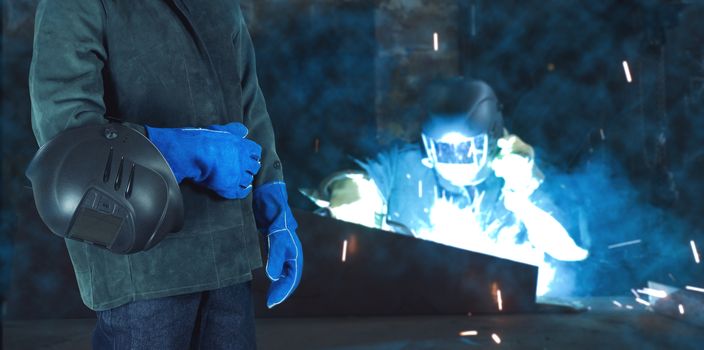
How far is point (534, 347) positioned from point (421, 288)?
887mm

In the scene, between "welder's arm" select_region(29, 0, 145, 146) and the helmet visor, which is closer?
"welder's arm" select_region(29, 0, 145, 146)

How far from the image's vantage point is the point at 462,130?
4188 millimetres

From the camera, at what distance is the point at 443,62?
5449 millimetres

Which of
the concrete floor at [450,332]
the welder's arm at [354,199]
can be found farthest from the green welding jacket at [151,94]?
the welder's arm at [354,199]

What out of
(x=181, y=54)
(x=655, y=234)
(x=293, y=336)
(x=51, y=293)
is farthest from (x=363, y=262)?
(x=181, y=54)

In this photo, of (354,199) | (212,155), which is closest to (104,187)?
(212,155)

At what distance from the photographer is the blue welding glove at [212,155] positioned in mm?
1206

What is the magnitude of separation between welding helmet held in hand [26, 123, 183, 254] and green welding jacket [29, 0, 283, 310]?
0.18 ft

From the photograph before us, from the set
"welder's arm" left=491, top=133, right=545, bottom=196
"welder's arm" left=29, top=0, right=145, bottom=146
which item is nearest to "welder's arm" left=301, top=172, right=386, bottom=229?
"welder's arm" left=491, top=133, right=545, bottom=196

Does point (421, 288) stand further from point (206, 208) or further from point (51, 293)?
point (206, 208)

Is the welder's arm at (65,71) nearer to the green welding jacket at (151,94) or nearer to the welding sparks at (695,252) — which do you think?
the green welding jacket at (151,94)

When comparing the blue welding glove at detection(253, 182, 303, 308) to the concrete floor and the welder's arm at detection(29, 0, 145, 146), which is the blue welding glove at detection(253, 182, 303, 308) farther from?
the concrete floor

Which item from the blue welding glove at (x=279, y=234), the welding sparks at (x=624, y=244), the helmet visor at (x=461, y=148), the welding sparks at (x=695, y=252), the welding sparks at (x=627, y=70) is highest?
the blue welding glove at (x=279, y=234)

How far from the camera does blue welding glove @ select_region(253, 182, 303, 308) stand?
4.83ft
